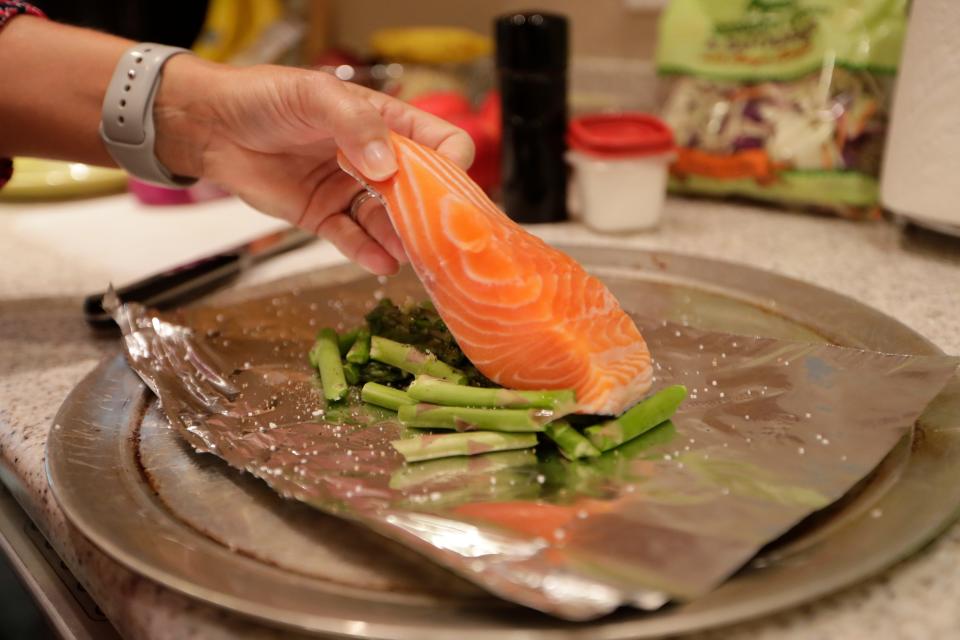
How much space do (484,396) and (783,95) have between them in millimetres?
884

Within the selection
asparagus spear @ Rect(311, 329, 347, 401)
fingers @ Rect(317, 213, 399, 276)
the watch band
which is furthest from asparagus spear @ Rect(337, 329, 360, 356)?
the watch band

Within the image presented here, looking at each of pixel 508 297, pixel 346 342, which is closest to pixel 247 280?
pixel 346 342

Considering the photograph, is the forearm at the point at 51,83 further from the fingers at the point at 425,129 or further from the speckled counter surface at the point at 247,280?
the fingers at the point at 425,129

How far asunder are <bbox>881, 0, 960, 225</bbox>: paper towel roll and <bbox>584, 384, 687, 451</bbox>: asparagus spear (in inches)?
23.3

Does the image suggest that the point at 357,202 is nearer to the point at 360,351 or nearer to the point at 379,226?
the point at 379,226

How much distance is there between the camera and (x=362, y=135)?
0.79m

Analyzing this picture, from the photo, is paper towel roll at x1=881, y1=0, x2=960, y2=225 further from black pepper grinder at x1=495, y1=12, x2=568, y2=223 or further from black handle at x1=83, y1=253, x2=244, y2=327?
black handle at x1=83, y1=253, x2=244, y2=327

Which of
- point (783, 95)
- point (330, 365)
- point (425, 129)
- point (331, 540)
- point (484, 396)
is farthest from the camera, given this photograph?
point (783, 95)

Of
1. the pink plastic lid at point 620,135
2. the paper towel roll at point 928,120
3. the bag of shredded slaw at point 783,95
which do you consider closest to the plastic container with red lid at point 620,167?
the pink plastic lid at point 620,135

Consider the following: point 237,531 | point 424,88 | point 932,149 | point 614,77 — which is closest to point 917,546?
point 237,531

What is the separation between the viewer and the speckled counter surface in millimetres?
546

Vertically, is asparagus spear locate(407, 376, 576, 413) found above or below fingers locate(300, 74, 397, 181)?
below

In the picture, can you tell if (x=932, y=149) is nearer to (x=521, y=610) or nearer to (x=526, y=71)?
(x=526, y=71)

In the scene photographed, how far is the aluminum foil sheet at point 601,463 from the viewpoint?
1.79ft
